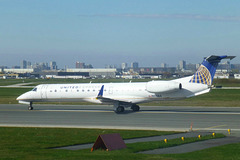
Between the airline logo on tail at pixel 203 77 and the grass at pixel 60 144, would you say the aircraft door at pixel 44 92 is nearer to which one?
the airline logo on tail at pixel 203 77

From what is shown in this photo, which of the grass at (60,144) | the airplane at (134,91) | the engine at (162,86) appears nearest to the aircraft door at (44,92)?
the airplane at (134,91)

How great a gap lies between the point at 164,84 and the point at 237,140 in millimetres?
16888

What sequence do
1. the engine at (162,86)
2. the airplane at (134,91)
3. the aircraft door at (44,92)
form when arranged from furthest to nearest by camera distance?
the aircraft door at (44,92), the airplane at (134,91), the engine at (162,86)

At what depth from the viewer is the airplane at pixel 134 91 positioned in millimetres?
38719

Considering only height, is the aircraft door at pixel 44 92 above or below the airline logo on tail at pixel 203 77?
below

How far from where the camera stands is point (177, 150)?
62.8ft

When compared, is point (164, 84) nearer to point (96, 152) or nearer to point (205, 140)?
point (205, 140)

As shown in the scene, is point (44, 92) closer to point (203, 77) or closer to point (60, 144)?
point (203, 77)

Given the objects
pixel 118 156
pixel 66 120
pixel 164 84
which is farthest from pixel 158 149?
pixel 164 84

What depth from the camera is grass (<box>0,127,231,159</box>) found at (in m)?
17.2

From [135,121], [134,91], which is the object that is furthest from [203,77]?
[135,121]

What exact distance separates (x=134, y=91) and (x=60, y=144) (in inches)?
810

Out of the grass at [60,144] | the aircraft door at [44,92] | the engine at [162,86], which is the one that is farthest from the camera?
the aircraft door at [44,92]

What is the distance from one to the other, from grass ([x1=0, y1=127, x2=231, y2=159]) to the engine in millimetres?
12968
